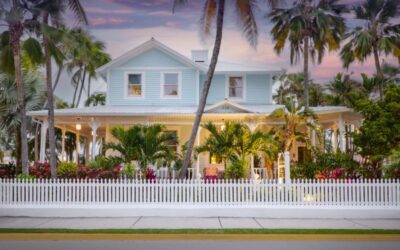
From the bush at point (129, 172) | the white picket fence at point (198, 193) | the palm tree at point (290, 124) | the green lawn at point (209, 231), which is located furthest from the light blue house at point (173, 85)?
the green lawn at point (209, 231)

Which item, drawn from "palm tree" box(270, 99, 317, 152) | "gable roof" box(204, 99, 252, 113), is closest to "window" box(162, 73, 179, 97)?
"gable roof" box(204, 99, 252, 113)

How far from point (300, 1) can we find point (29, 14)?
635 inches

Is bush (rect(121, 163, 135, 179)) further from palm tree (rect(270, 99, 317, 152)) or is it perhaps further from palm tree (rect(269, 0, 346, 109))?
palm tree (rect(269, 0, 346, 109))

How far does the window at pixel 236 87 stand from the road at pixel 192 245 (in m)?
16.9

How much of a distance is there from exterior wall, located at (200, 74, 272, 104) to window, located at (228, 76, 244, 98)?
0.87ft

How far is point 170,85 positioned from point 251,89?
15.6 ft

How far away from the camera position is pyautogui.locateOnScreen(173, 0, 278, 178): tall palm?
17297 millimetres

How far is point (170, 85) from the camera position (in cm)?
2623

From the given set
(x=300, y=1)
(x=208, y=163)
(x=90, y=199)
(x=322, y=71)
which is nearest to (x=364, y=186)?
Result: (x=90, y=199)

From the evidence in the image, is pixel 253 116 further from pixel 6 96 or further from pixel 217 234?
pixel 6 96

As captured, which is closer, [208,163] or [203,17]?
[203,17]

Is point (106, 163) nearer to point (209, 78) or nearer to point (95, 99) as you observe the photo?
point (209, 78)

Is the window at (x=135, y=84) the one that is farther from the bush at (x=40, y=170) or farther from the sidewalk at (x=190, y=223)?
the sidewalk at (x=190, y=223)

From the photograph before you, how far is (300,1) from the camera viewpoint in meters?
26.9
